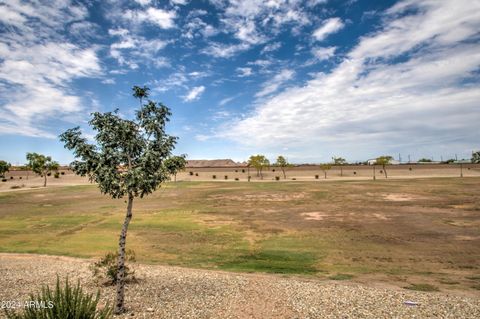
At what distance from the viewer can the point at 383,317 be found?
11172mm

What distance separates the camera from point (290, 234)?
2734cm

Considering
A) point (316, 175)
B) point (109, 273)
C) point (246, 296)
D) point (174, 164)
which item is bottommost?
point (246, 296)

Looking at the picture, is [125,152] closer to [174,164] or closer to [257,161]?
[174,164]

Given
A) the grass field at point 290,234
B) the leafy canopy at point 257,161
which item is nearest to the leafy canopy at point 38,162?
the grass field at point 290,234

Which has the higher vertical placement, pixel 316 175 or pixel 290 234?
pixel 316 175

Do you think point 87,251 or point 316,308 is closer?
point 316,308

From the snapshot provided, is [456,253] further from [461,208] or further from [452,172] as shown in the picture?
[452,172]

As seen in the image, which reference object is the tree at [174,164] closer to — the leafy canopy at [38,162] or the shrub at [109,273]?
the shrub at [109,273]

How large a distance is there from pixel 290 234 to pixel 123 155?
19241 mm

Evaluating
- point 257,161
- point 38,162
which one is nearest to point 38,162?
point 38,162

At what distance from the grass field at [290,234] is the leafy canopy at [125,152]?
9276mm

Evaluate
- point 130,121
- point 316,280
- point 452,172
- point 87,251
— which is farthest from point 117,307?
point 452,172

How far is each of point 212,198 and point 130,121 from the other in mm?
41147

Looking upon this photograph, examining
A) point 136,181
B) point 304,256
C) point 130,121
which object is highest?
point 130,121
